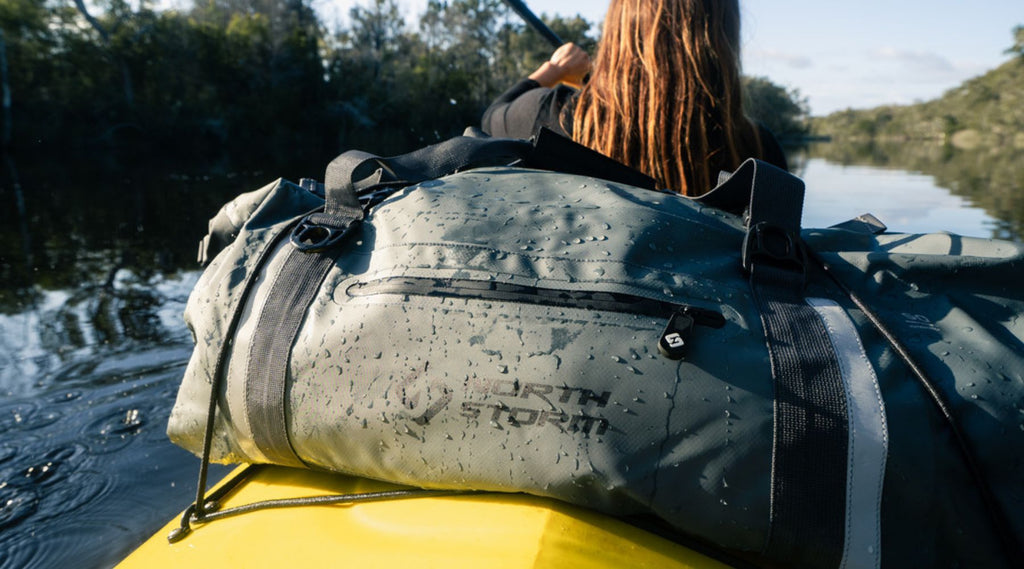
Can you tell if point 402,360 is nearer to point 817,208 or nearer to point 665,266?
point 665,266

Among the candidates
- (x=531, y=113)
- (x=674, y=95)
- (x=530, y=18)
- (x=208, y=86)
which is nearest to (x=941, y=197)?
(x=530, y=18)

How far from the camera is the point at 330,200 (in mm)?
1299

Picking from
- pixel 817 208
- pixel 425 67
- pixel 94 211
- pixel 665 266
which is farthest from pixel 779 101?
pixel 665 266

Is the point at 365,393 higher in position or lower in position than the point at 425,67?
lower

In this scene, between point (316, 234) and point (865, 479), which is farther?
point (316, 234)

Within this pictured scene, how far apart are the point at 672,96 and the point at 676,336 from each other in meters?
1.04

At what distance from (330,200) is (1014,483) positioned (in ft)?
3.95

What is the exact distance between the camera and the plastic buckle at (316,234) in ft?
4.00

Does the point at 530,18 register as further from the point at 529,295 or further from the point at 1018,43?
the point at 1018,43

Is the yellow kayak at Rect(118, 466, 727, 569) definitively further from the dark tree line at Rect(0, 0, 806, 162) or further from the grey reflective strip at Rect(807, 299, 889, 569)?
the dark tree line at Rect(0, 0, 806, 162)

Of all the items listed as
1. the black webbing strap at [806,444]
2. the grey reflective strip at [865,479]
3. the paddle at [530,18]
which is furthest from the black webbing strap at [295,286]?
the paddle at [530,18]

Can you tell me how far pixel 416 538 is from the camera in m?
1.06

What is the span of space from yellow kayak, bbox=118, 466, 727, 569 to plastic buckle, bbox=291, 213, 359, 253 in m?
0.47

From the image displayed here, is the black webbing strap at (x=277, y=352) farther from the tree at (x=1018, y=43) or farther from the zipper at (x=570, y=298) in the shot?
the tree at (x=1018, y=43)
